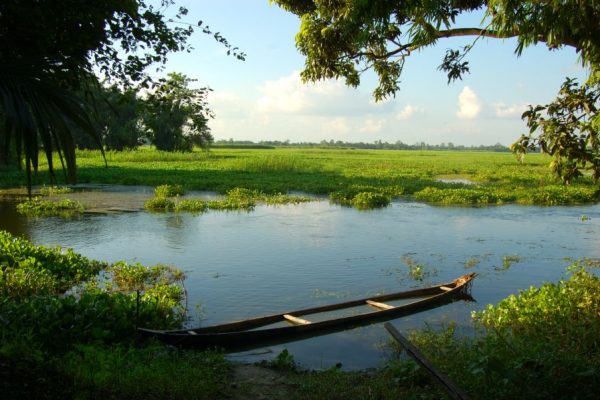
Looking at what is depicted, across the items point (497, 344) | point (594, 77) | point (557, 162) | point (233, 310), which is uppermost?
point (594, 77)

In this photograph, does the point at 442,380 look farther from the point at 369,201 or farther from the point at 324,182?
the point at 324,182

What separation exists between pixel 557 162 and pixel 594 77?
1185 millimetres

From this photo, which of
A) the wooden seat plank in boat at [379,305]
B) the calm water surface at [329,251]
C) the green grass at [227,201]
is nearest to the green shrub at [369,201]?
the calm water surface at [329,251]

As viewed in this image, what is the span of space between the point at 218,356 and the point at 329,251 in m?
8.24

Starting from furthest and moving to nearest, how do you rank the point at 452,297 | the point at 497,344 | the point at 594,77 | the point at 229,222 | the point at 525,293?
the point at 229,222 < the point at 452,297 < the point at 525,293 < the point at 594,77 < the point at 497,344

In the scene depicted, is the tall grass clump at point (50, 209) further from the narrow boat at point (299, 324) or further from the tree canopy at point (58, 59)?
the tree canopy at point (58, 59)

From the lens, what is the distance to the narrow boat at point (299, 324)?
690 cm

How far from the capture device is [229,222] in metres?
18.5

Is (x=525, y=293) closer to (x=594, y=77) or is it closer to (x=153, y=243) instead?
(x=594, y=77)

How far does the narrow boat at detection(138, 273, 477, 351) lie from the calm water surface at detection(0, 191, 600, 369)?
148 millimetres

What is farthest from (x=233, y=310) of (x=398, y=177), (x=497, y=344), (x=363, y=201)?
(x=398, y=177)

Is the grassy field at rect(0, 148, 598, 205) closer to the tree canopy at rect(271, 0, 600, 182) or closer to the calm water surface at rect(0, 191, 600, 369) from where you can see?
→ the calm water surface at rect(0, 191, 600, 369)

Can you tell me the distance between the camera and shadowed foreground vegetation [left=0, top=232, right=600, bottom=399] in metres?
4.69

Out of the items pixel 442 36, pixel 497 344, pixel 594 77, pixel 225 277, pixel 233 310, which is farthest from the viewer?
pixel 225 277
